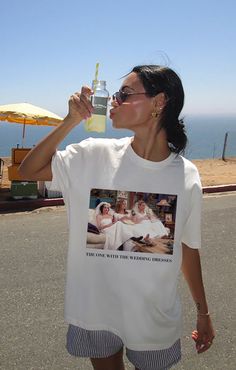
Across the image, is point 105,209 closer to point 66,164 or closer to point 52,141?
point 66,164

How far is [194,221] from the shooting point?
1.88m

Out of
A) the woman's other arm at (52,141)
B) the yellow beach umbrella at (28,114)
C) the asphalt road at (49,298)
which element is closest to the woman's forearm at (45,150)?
the woman's other arm at (52,141)

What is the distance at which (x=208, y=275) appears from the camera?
202 inches

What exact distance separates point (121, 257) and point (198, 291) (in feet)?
1.51

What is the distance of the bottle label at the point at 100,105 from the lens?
6.11 feet

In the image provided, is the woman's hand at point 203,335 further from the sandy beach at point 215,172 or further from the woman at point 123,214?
the sandy beach at point 215,172

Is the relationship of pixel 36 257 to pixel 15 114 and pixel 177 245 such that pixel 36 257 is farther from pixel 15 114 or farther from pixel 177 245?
pixel 15 114

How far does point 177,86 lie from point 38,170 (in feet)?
2.17

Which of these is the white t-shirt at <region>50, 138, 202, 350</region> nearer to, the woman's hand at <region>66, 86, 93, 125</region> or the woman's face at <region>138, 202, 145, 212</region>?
the woman's face at <region>138, 202, 145, 212</region>

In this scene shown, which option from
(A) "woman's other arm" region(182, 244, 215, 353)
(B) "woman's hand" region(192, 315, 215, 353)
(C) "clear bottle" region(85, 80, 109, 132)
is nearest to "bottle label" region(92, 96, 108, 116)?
(C) "clear bottle" region(85, 80, 109, 132)

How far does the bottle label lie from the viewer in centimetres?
186

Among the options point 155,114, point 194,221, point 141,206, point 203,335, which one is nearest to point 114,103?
point 155,114

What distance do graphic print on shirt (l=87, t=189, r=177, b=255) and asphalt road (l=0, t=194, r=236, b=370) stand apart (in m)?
1.79

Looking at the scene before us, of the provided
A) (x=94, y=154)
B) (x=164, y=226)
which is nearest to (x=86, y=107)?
(x=94, y=154)
